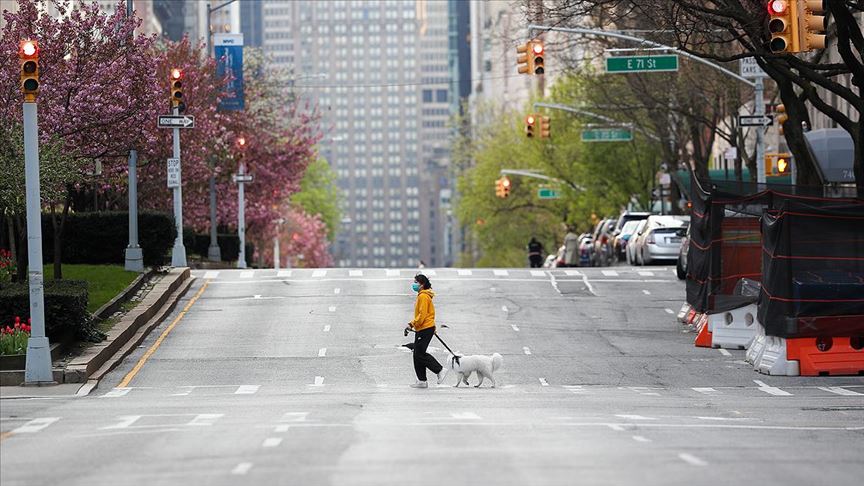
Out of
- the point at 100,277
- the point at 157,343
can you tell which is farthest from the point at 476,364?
the point at 100,277

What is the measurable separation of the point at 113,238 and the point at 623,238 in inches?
743

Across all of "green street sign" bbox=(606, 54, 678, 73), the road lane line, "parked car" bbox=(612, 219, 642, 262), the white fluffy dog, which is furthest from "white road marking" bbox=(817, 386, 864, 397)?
"parked car" bbox=(612, 219, 642, 262)

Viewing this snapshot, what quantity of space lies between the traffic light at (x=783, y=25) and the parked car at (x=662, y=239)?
2345 centimetres

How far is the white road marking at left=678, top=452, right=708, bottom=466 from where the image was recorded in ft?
43.3

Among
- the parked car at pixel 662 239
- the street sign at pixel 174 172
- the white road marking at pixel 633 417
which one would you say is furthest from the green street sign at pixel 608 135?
the white road marking at pixel 633 417

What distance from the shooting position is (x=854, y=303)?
2583cm

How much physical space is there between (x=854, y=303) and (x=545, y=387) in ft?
17.4


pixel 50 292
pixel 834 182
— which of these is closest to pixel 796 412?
pixel 50 292

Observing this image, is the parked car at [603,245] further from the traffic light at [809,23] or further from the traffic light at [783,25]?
the traffic light at [783,25]

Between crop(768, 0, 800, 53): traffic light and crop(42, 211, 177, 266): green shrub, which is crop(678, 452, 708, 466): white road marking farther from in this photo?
crop(42, 211, 177, 266): green shrub

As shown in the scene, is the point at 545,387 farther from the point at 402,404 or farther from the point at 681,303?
the point at 681,303

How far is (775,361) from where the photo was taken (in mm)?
26062

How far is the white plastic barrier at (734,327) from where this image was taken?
29.9m

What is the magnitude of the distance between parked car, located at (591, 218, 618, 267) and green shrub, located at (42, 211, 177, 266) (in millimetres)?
19880
